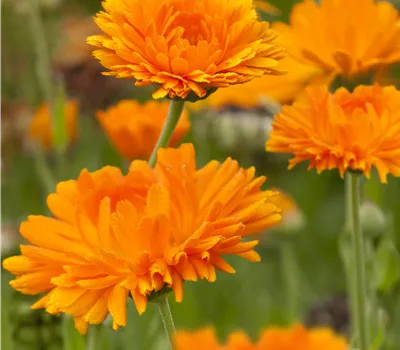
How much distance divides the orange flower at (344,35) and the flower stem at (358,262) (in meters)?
0.08

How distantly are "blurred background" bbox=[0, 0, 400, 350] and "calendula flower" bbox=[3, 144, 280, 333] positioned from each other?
93 mm

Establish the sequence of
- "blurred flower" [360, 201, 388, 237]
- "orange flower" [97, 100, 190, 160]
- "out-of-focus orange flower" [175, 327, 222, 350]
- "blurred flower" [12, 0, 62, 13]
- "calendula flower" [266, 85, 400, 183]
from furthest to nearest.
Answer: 1. "blurred flower" [12, 0, 62, 13]
2. "orange flower" [97, 100, 190, 160]
3. "blurred flower" [360, 201, 388, 237]
4. "calendula flower" [266, 85, 400, 183]
5. "out-of-focus orange flower" [175, 327, 222, 350]

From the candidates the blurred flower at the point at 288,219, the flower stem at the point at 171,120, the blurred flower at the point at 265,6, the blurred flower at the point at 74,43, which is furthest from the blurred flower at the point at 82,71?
the flower stem at the point at 171,120

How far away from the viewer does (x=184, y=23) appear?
41cm

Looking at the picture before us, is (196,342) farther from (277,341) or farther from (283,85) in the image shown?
(283,85)

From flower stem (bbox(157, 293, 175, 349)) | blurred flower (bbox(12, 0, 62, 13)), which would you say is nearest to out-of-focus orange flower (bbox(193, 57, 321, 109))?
flower stem (bbox(157, 293, 175, 349))

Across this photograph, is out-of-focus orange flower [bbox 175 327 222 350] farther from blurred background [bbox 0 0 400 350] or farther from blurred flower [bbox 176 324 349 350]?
blurred background [bbox 0 0 400 350]

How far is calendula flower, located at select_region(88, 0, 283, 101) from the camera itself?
1.24 ft

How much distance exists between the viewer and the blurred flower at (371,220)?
60 centimetres

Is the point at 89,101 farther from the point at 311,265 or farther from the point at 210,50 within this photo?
the point at 210,50

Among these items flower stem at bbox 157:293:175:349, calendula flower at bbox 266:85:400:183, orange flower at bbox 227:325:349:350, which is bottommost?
orange flower at bbox 227:325:349:350

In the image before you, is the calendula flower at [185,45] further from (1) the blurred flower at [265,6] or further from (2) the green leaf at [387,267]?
(2) the green leaf at [387,267]

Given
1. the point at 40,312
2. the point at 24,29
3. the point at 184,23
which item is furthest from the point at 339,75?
the point at 24,29

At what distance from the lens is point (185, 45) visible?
0.38 metres
